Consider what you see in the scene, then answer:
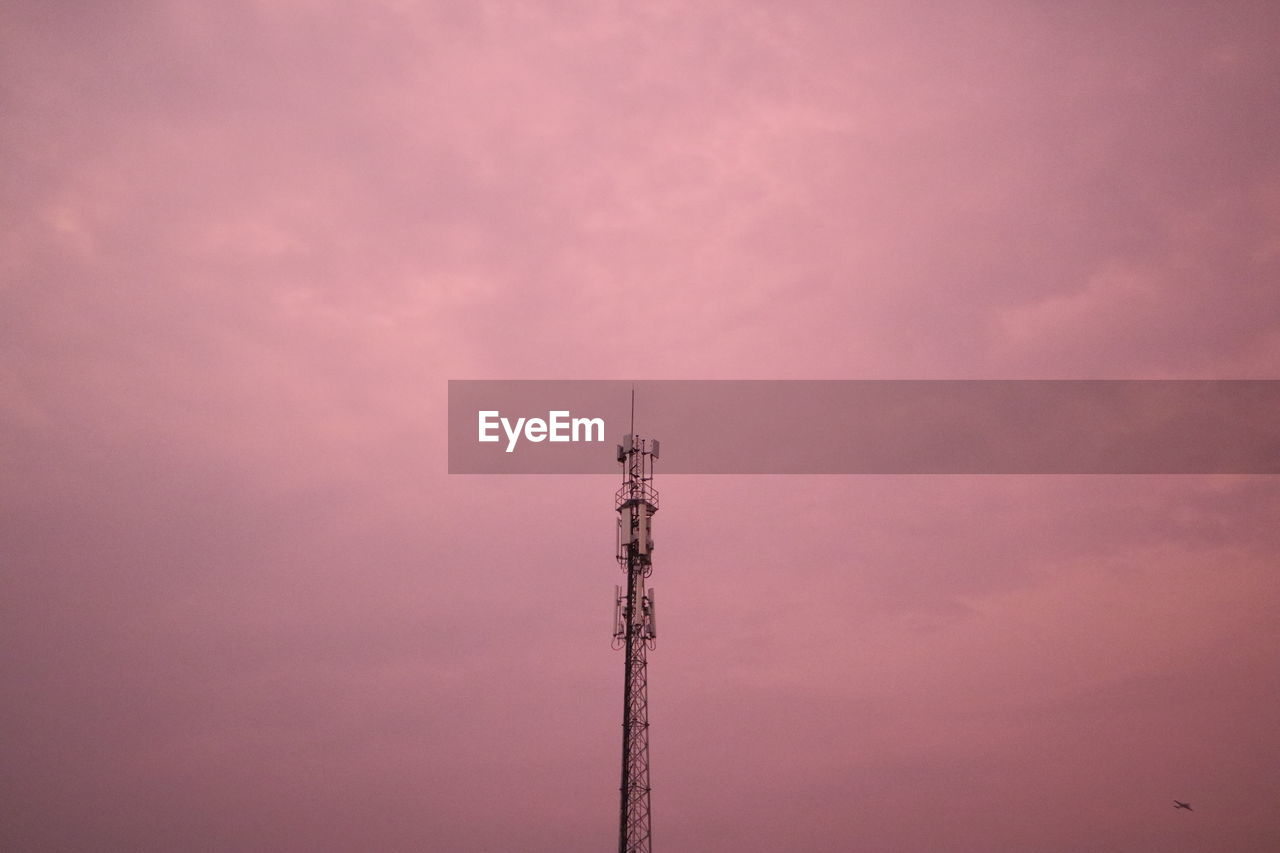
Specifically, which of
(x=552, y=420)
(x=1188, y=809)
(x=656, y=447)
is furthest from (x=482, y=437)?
(x=1188, y=809)

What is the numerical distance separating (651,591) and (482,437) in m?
16.4

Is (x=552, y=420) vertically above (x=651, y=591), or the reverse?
(x=552, y=420)

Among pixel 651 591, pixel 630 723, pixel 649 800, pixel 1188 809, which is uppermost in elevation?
pixel 651 591

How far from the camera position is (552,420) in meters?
72.9

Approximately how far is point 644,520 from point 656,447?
453cm

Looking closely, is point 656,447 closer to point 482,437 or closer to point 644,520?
point 644,520

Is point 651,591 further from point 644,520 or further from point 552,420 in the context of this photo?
point 552,420

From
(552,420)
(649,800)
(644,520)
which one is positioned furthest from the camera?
(552,420)

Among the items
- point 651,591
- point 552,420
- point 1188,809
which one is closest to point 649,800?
point 651,591

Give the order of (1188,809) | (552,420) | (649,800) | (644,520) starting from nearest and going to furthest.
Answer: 1. (649,800)
2. (644,520)
3. (552,420)
4. (1188,809)

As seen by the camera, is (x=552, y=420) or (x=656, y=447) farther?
(x=552, y=420)

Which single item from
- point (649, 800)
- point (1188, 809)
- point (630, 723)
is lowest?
point (1188, 809)

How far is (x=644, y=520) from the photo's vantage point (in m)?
65.6

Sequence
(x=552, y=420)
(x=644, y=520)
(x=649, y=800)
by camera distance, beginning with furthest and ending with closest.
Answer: (x=552, y=420), (x=644, y=520), (x=649, y=800)
